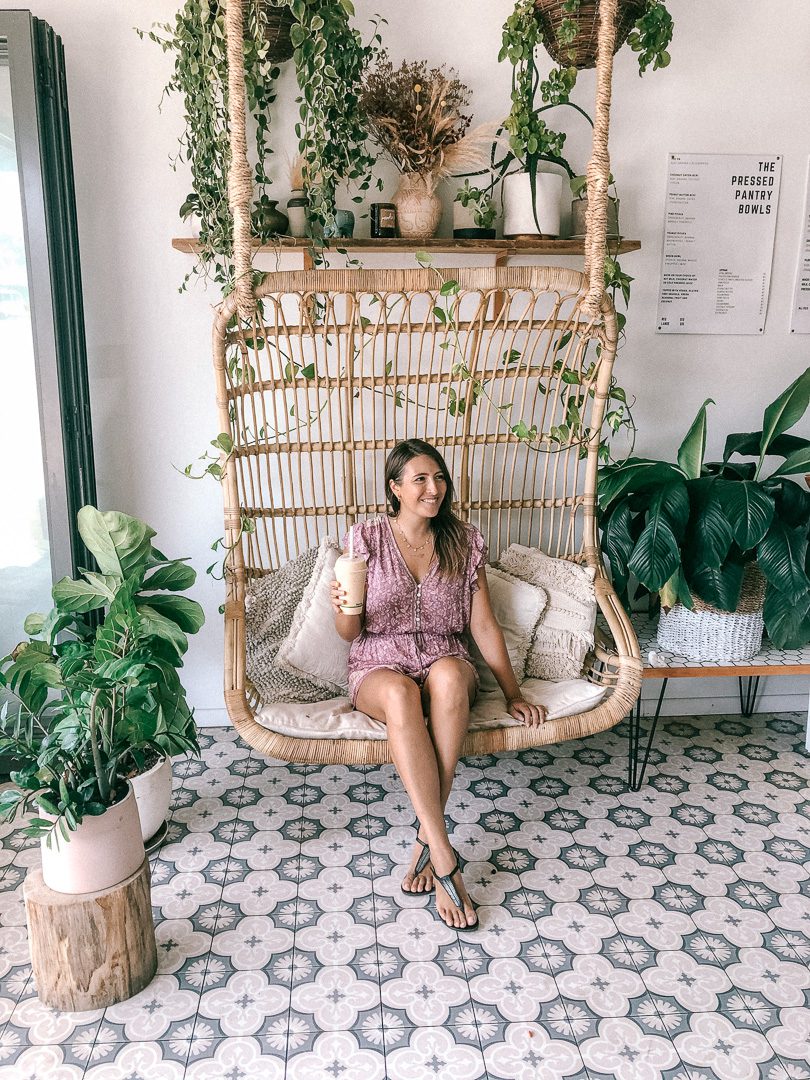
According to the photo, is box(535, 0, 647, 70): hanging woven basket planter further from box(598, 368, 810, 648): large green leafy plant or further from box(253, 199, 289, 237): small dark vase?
box(598, 368, 810, 648): large green leafy plant

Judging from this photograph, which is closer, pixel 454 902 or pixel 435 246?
pixel 454 902

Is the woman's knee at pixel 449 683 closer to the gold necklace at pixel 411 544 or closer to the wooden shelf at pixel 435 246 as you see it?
the gold necklace at pixel 411 544

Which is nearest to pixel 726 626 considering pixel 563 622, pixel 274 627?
pixel 563 622

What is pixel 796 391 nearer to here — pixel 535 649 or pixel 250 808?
pixel 535 649

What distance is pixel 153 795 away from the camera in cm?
223

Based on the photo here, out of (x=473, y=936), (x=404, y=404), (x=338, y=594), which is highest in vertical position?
(x=404, y=404)

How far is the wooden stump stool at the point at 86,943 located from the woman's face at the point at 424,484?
43.4 inches

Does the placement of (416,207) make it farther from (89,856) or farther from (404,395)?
(89,856)

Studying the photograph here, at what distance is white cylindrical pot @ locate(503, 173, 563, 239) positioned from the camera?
2494 mm

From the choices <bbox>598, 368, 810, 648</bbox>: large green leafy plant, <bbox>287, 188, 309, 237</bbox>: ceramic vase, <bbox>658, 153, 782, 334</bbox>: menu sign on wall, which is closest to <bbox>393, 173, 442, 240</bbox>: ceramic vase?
<bbox>287, 188, 309, 237</bbox>: ceramic vase

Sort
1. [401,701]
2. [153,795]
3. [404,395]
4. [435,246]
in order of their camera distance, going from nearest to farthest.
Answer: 1. [401,701]
2. [153,795]
3. [435,246]
4. [404,395]

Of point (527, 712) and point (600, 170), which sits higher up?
point (600, 170)

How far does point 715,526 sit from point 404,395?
103cm

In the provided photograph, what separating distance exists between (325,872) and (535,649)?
0.85 meters
